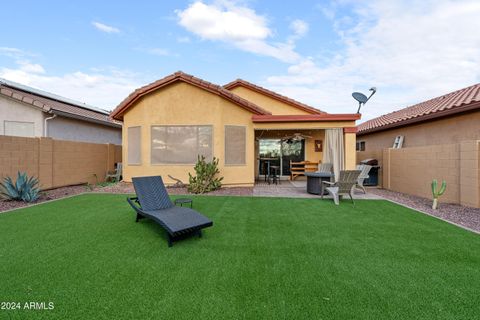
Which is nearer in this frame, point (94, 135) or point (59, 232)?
point (59, 232)

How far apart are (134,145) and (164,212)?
7.71m

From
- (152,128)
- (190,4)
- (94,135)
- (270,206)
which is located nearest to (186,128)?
(152,128)

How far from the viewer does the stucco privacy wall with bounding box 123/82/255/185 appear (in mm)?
10992

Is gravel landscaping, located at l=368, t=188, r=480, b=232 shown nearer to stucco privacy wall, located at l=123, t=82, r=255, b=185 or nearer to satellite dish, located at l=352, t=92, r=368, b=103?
satellite dish, located at l=352, t=92, r=368, b=103

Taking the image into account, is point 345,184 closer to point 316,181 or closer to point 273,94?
point 316,181

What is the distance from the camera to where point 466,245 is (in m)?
4.35

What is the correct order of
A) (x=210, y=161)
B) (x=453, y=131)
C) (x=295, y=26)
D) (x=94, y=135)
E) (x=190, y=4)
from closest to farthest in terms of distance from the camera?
1. (x=453, y=131)
2. (x=210, y=161)
3. (x=190, y=4)
4. (x=295, y=26)
5. (x=94, y=135)

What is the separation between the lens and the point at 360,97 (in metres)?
11.2

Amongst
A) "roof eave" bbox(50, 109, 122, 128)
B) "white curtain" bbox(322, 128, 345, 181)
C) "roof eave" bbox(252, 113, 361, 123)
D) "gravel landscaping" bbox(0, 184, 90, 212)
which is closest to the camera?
"gravel landscaping" bbox(0, 184, 90, 212)

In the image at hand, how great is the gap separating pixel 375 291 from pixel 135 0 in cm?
1508

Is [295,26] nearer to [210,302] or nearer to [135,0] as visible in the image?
[135,0]

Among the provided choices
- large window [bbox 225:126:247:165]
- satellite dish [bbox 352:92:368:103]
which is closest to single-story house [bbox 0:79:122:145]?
large window [bbox 225:126:247:165]

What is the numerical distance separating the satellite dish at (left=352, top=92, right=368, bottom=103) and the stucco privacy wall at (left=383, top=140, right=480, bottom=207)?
9.65 feet

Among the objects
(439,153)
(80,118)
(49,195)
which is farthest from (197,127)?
(439,153)
